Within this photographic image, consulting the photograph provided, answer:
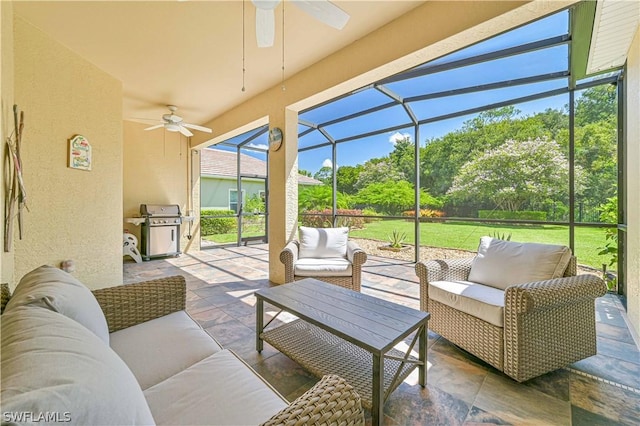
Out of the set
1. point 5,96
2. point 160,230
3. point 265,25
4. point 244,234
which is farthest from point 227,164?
point 265,25

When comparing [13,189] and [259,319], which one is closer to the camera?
[259,319]

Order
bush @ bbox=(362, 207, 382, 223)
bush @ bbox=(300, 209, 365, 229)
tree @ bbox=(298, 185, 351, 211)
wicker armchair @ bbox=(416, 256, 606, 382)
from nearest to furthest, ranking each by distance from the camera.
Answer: wicker armchair @ bbox=(416, 256, 606, 382), bush @ bbox=(362, 207, 382, 223), bush @ bbox=(300, 209, 365, 229), tree @ bbox=(298, 185, 351, 211)

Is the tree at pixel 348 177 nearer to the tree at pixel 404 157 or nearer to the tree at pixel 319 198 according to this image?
the tree at pixel 319 198

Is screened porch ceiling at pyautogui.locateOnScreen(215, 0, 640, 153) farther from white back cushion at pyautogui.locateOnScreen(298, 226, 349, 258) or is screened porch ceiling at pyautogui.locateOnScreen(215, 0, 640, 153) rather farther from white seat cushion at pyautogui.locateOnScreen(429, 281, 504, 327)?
white seat cushion at pyautogui.locateOnScreen(429, 281, 504, 327)

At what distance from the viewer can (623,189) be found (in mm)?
3150

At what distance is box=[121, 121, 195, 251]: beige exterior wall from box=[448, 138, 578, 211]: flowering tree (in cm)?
620

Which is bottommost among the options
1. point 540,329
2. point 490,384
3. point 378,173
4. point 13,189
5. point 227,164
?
point 490,384

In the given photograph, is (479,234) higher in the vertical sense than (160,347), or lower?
higher

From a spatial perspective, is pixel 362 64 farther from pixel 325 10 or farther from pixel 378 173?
pixel 378 173

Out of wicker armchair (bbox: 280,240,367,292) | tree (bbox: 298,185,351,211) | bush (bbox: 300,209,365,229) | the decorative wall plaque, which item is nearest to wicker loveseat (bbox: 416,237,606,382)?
wicker armchair (bbox: 280,240,367,292)

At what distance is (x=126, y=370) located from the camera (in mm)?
803

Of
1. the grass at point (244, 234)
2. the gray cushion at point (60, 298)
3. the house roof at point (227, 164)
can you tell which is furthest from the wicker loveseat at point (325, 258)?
the grass at point (244, 234)

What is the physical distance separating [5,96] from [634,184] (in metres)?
5.50

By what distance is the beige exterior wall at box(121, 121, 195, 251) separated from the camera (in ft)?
19.5
